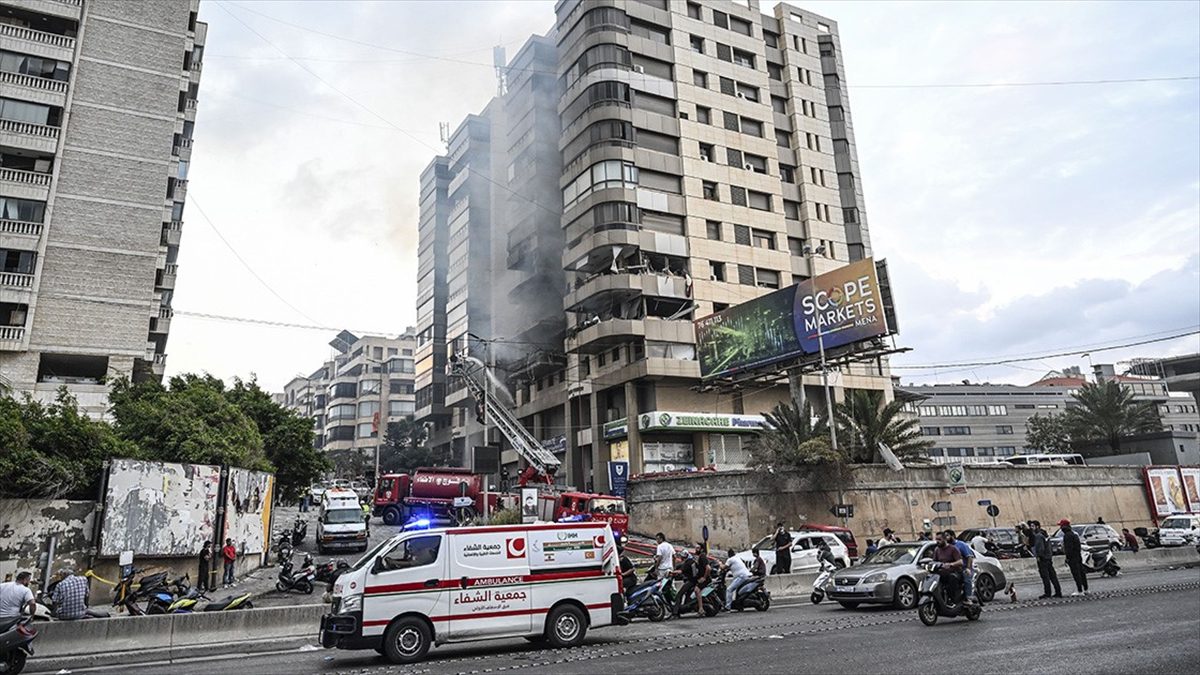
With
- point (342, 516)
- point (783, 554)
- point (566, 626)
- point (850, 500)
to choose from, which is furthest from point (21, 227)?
point (850, 500)

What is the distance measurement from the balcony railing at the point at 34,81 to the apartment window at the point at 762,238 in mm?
40233

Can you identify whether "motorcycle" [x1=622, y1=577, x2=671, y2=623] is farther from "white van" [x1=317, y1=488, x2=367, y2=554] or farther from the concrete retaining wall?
"white van" [x1=317, y1=488, x2=367, y2=554]

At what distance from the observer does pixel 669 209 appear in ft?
150

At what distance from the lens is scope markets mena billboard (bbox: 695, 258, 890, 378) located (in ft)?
100

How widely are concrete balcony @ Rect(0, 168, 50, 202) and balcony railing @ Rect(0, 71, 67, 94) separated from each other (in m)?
4.36

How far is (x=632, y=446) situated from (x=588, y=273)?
39.4 ft

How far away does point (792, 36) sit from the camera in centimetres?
5472

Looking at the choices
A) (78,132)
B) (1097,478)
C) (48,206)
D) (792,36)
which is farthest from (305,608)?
(792,36)

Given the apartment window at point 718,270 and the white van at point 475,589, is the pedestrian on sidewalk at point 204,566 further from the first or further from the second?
the apartment window at point 718,270

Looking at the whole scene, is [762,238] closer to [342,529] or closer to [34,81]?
[342,529]

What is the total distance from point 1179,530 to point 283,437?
132 ft

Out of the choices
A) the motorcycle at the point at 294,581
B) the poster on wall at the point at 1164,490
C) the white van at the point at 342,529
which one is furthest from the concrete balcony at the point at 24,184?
the poster on wall at the point at 1164,490

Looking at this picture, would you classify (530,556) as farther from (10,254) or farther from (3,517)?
(10,254)

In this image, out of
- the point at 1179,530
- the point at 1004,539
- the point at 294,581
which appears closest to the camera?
the point at 294,581
